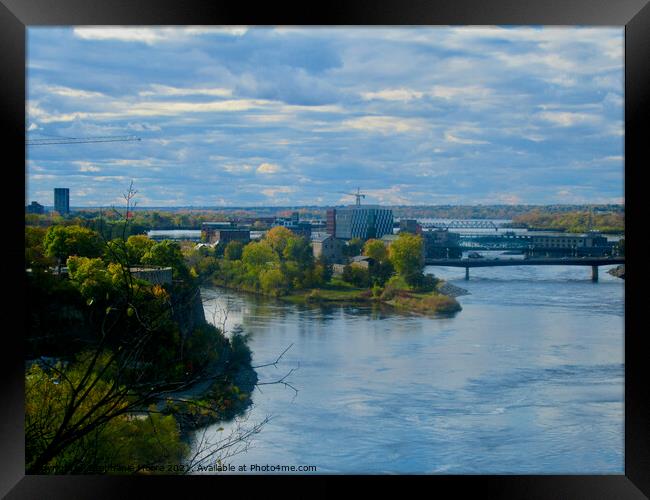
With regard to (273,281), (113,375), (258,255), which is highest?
(258,255)

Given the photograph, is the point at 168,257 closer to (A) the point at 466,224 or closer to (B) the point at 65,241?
(B) the point at 65,241

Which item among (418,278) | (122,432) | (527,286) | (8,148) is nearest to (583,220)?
(527,286)

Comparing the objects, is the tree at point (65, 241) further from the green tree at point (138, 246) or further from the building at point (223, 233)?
the building at point (223, 233)

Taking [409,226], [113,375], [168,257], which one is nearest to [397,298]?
[409,226]

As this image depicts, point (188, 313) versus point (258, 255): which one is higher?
point (258, 255)

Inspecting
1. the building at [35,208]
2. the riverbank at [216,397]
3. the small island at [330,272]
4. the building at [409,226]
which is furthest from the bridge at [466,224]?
the building at [35,208]

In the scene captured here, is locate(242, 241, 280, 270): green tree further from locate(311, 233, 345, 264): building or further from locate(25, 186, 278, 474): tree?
locate(25, 186, 278, 474): tree

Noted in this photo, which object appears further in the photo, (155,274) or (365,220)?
(365,220)
